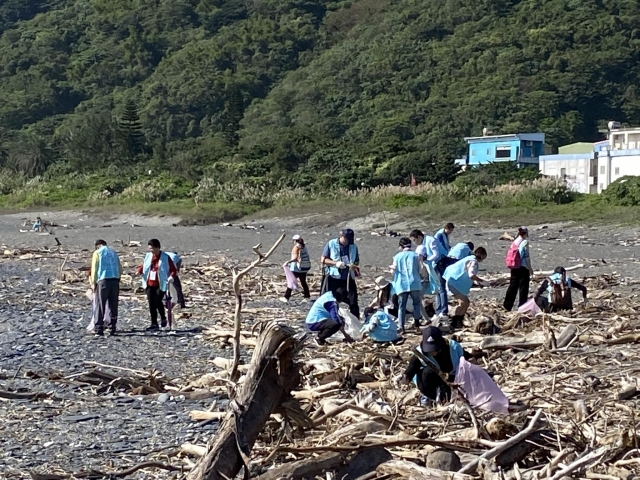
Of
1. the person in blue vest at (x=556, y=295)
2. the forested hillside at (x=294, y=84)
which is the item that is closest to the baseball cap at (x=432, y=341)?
the person in blue vest at (x=556, y=295)

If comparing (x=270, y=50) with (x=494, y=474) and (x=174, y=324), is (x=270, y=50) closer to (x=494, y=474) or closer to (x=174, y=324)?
(x=174, y=324)

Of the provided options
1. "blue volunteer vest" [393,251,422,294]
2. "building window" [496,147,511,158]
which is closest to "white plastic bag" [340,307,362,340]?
"blue volunteer vest" [393,251,422,294]

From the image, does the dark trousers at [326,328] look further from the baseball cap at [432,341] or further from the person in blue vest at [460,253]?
the baseball cap at [432,341]

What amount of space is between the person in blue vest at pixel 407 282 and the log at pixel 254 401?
645cm

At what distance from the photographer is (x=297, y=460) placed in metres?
6.29

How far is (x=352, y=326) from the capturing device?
38.5 feet

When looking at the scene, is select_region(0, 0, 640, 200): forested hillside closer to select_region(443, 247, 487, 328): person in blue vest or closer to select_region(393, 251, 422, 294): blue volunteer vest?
select_region(443, 247, 487, 328): person in blue vest

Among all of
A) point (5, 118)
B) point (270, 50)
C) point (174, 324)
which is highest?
point (270, 50)

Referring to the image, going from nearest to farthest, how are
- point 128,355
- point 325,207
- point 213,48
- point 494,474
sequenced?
1. point 494,474
2. point 128,355
3. point 325,207
4. point 213,48

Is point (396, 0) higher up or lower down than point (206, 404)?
higher up

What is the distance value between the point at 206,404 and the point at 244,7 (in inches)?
4782

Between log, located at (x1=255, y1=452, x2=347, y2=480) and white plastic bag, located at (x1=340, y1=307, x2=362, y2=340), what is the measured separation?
18.3 ft

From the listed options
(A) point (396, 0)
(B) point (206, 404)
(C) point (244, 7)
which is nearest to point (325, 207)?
(B) point (206, 404)

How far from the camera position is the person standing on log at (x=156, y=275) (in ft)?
43.9
